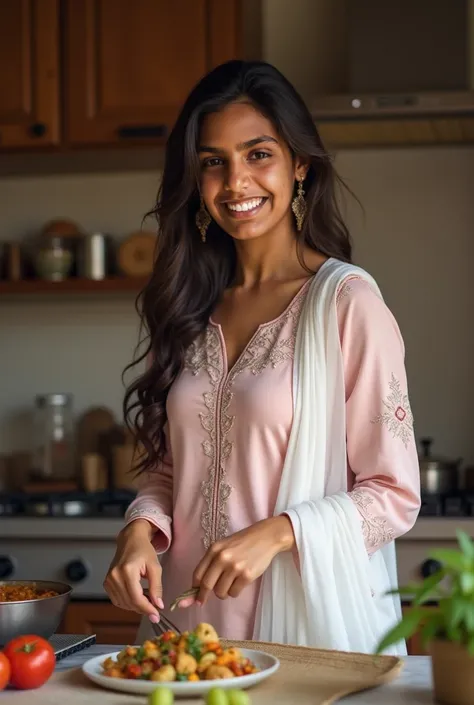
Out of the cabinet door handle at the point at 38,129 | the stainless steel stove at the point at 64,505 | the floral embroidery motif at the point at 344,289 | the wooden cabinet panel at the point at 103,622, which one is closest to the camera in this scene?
the floral embroidery motif at the point at 344,289

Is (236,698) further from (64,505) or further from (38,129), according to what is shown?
(38,129)

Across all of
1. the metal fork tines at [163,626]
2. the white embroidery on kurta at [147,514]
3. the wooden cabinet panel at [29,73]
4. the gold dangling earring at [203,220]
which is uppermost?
the wooden cabinet panel at [29,73]

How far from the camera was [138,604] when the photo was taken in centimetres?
166

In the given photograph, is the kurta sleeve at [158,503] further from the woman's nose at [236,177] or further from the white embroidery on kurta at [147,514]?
the woman's nose at [236,177]

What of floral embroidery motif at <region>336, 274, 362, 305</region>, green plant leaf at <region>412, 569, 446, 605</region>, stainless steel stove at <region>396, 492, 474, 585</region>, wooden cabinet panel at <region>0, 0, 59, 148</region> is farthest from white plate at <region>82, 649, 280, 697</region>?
wooden cabinet panel at <region>0, 0, 59, 148</region>

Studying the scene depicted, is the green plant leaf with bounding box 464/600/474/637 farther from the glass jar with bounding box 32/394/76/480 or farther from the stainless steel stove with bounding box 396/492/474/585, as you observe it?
the glass jar with bounding box 32/394/76/480

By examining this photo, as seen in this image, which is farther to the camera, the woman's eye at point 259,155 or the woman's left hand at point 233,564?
the woman's eye at point 259,155

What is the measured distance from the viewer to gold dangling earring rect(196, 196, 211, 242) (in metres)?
2.06

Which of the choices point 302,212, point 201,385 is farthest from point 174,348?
point 302,212

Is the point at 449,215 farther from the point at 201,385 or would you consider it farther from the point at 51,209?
the point at 201,385

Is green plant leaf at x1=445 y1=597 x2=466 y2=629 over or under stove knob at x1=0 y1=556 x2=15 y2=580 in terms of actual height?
over

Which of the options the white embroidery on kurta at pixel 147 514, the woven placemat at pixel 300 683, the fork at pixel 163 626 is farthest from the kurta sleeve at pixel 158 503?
the woven placemat at pixel 300 683

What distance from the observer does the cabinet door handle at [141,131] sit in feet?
10.5

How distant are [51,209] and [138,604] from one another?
2239 millimetres
